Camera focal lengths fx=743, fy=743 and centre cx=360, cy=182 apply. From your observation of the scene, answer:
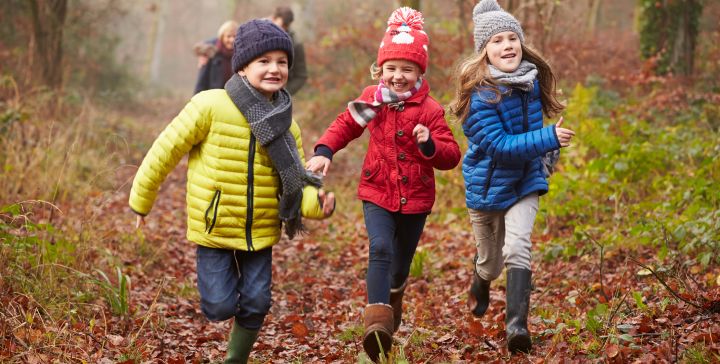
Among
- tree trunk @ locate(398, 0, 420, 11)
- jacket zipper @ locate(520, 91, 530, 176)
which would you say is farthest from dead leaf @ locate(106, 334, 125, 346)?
tree trunk @ locate(398, 0, 420, 11)

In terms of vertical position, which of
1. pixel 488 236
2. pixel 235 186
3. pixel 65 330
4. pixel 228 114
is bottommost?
pixel 65 330

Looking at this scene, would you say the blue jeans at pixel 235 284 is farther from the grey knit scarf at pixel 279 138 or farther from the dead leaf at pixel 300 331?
the dead leaf at pixel 300 331

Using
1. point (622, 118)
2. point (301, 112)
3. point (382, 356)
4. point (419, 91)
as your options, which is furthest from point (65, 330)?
point (301, 112)

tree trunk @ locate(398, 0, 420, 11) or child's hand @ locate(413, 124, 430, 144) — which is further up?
tree trunk @ locate(398, 0, 420, 11)

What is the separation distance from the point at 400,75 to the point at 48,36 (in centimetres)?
1031

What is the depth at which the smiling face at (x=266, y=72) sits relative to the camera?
4.45 meters

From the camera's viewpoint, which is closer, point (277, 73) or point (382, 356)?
point (382, 356)

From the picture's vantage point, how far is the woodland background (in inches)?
186

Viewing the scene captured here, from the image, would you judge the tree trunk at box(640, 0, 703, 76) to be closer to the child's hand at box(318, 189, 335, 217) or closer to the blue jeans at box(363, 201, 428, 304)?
the blue jeans at box(363, 201, 428, 304)

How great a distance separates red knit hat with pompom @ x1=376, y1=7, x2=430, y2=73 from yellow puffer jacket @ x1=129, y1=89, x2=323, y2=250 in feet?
3.49

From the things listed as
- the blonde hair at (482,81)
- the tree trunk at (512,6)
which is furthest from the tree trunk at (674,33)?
the blonde hair at (482,81)

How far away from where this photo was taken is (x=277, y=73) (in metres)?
4.47

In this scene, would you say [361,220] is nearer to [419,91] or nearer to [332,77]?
[419,91]

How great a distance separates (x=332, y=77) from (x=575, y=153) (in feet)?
34.1
